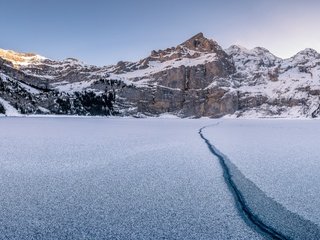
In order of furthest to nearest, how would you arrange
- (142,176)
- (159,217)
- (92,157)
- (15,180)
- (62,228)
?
(92,157) → (142,176) → (15,180) → (159,217) → (62,228)

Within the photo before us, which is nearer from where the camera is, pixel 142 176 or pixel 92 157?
pixel 142 176

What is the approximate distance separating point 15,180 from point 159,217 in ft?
11.9

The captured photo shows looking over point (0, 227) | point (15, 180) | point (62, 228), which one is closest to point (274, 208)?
point (62, 228)

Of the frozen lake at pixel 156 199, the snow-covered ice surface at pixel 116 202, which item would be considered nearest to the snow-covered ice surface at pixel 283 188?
the frozen lake at pixel 156 199

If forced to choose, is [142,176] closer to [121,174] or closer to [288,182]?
[121,174]

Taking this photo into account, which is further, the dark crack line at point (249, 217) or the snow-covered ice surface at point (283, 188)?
the snow-covered ice surface at point (283, 188)

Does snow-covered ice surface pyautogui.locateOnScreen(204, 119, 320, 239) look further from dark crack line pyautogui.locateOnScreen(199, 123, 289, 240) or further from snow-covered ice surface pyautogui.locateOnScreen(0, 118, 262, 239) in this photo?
snow-covered ice surface pyautogui.locateOnScreen(0, 118, 262, 239)

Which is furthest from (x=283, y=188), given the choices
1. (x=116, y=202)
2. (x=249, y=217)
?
(x=116, y=202)

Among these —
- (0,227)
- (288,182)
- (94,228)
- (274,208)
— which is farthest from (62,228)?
(288,182)

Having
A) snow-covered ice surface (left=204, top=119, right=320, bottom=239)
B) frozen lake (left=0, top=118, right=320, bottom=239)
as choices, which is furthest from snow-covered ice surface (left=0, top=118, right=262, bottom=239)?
snow-covered ice surface (left=204, top=119, right=320, bottom=239)

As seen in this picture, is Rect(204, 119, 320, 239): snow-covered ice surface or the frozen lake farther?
Rect(204, 119, 320, 239): snow-covered ice surface

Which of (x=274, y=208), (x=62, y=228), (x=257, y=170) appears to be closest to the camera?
(x=62, y=228)

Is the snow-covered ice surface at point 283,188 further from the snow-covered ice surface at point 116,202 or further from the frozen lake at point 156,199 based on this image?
the snow-covered ice surface at point 116,202

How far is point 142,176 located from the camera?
25.2ft
